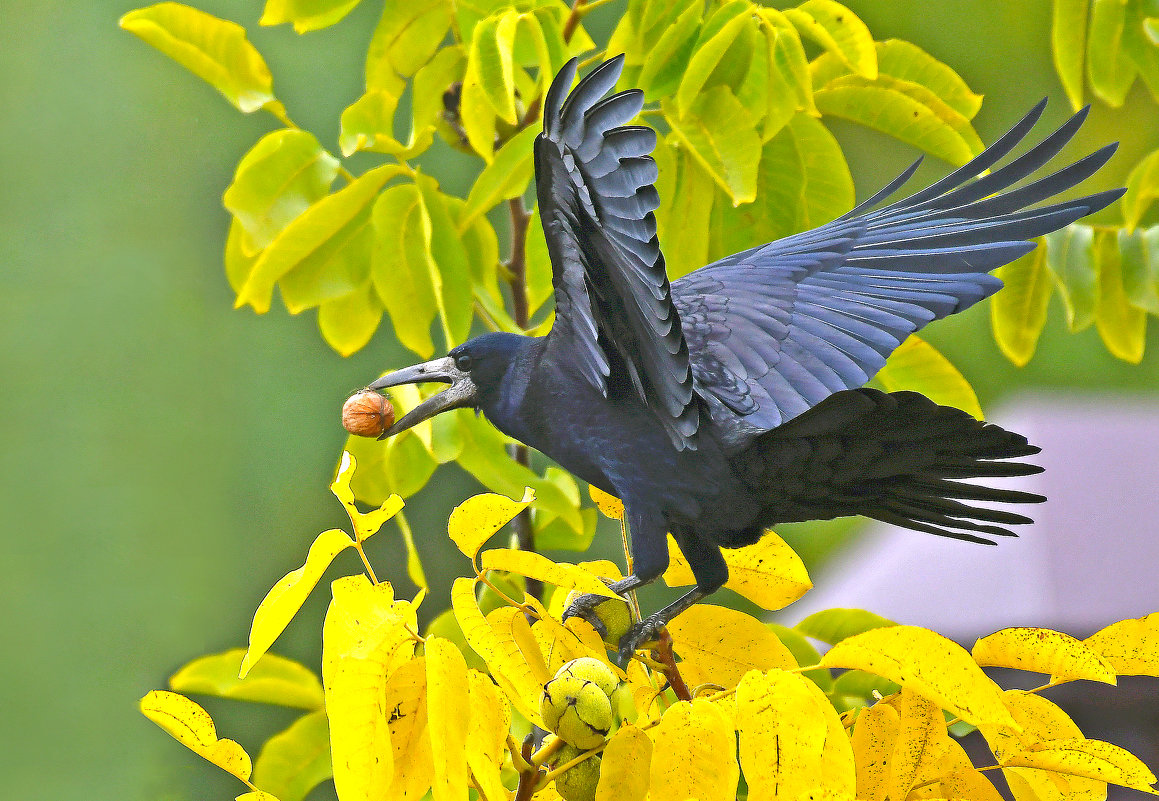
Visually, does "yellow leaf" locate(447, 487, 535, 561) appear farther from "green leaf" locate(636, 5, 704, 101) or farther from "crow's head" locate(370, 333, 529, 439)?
"green leaf" locate(636, 5, 704, 101)

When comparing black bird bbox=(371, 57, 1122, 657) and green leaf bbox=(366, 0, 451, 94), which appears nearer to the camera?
black bird bbox=(371, 57, 1122, 657)

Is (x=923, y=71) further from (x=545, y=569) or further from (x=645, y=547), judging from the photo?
(x=545, y=569)

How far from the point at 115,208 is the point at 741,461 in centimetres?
164

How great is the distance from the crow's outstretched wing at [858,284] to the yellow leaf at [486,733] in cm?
21

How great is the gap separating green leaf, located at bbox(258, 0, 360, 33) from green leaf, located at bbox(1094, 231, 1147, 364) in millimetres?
580

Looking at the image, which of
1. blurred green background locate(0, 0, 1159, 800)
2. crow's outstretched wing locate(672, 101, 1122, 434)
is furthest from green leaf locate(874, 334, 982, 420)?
blurred green background locate(0, 0, 1159, 800)

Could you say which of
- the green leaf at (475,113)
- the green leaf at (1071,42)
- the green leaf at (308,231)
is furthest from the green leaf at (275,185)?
the green leaf at (1071,42)

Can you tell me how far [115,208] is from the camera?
181 centimetres

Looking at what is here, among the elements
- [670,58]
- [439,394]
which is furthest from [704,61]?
[439,394]

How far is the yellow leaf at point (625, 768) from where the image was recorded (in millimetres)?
342

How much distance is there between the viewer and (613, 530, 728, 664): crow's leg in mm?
453

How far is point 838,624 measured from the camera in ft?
1.85

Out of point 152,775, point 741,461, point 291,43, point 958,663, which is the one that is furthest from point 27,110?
point 958,663

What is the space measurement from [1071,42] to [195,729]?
2.50ft
